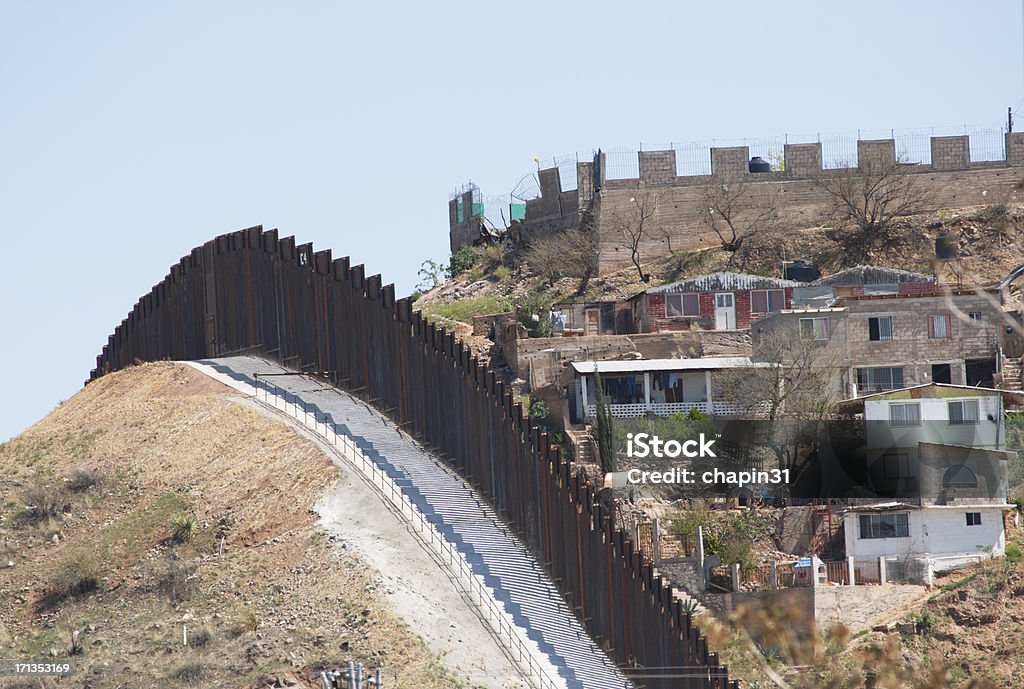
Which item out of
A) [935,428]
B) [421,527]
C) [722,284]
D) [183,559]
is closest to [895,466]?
[935,428]

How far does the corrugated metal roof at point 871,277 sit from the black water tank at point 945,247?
251 centimetres

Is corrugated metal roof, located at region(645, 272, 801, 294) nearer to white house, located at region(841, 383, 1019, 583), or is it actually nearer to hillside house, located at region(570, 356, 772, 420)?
hillside house, located at region(570, 356, 772, 420)

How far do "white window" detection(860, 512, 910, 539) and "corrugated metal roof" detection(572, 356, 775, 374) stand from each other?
900cm

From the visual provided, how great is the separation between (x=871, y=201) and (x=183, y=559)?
50211mm

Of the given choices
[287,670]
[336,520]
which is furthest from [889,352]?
[287,670]

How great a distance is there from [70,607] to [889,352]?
117 ft

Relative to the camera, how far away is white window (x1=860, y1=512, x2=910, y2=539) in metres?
49.4

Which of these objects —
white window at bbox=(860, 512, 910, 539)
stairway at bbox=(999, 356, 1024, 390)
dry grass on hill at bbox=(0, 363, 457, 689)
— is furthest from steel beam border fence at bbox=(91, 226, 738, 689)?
stairway at bbox=(999, 356, 1024, 390)

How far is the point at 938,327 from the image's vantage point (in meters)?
60.0

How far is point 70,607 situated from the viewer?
2966 cm

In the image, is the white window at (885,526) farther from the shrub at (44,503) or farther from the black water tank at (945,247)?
the shrub at (44,503)

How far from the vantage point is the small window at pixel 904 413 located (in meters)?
53.7

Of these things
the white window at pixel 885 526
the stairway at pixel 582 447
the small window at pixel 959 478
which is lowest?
the white window at pixel 885 526

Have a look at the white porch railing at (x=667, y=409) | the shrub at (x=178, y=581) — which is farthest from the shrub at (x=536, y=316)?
the shrub at (x=178, y=581)
